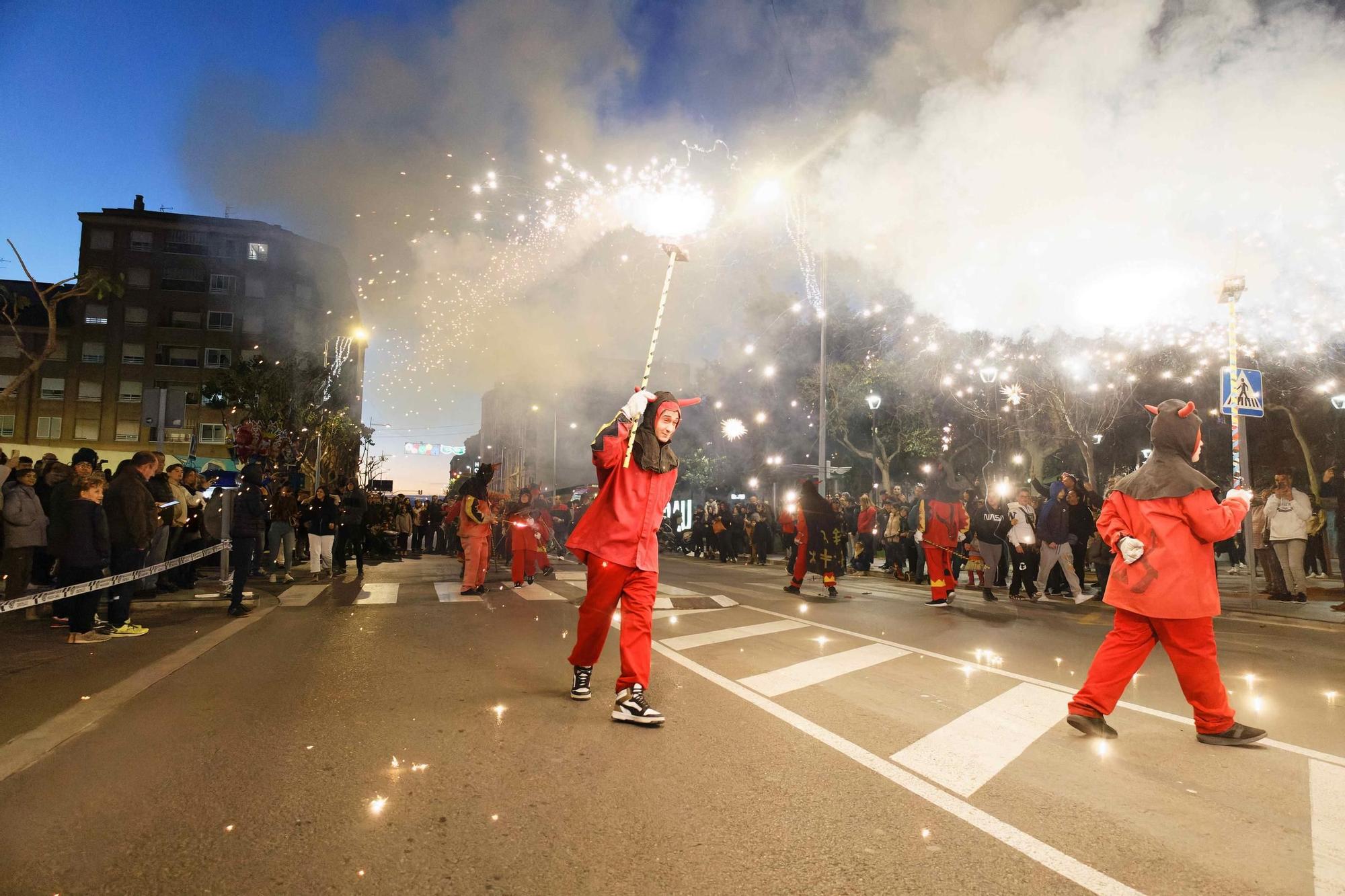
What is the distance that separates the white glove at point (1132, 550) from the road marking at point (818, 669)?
7.04 ft

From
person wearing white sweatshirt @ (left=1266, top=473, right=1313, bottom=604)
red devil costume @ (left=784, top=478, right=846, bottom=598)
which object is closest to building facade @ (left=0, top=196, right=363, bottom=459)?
red devil costume @ (left=784, top=478, right=846, bottom=598)

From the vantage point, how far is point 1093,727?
14.1 feet

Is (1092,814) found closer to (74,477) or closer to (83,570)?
(83,570)

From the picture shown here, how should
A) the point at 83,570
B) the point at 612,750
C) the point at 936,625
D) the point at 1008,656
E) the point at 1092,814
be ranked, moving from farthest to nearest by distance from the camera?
the point at 936,625
the point at 83,570
the point at 1008,656
the point at 612,750
the point at 1092,814

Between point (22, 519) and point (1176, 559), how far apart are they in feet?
34.8

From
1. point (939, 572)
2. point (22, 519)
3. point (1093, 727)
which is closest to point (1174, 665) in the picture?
point (1093, 727)

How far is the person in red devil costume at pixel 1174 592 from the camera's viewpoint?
427cm

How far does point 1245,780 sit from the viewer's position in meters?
3.66

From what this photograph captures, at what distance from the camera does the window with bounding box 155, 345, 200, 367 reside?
53531 mm

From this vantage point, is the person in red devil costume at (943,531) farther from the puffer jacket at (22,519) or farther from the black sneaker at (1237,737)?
the puffer jacket at (22,519)

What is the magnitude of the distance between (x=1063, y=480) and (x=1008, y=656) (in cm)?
637

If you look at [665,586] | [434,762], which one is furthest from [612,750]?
[665,586]

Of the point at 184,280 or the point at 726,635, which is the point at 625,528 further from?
the point at 184,280

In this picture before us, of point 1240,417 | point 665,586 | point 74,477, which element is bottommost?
point 665,586
